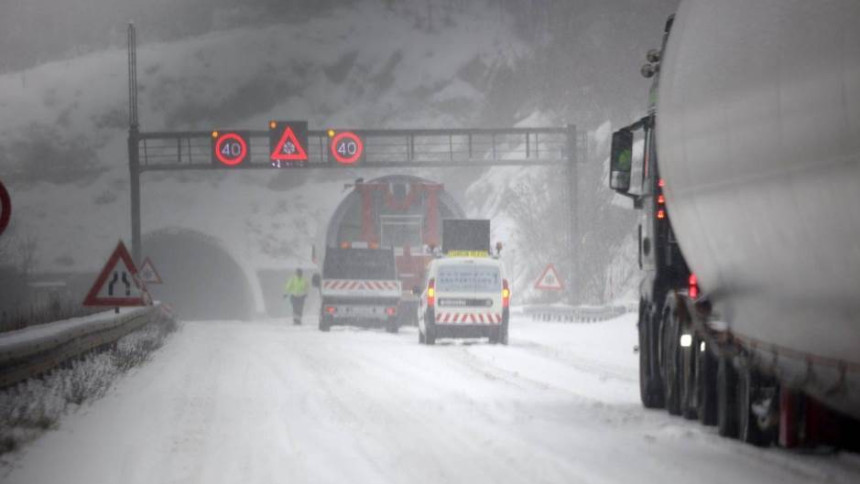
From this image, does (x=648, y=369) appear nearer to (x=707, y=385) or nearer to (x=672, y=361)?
(x=672, y=361)

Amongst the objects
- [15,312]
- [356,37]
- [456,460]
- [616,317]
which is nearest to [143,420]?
[456,460]

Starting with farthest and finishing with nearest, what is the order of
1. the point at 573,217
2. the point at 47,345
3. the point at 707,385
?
1. the point at 573,217
2. the point at 47,345
3. the point at 707,385

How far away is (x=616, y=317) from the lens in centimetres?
4078

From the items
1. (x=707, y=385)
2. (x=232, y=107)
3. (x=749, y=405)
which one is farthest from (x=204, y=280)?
(x=749, y=405)

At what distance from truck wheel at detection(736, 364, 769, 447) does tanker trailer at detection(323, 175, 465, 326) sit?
2983 centimetres

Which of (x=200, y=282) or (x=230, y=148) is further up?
(x=230, y=148)

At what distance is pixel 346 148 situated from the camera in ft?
165

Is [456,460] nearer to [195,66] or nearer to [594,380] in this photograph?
[594,380]

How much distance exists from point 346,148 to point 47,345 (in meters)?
35.4

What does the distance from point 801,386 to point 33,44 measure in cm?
11269

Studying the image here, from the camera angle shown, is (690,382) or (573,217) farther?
(573,217)

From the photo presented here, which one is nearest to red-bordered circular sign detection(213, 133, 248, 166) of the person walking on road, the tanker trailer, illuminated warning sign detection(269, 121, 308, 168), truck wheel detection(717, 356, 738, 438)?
illuminated warning sign detection(269, 121, 308, 168)

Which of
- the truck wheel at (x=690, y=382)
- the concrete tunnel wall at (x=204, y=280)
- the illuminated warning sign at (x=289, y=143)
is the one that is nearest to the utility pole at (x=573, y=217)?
the illuminated warning sign at (x=289, y=143)

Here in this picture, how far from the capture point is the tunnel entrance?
7569 centimetres
